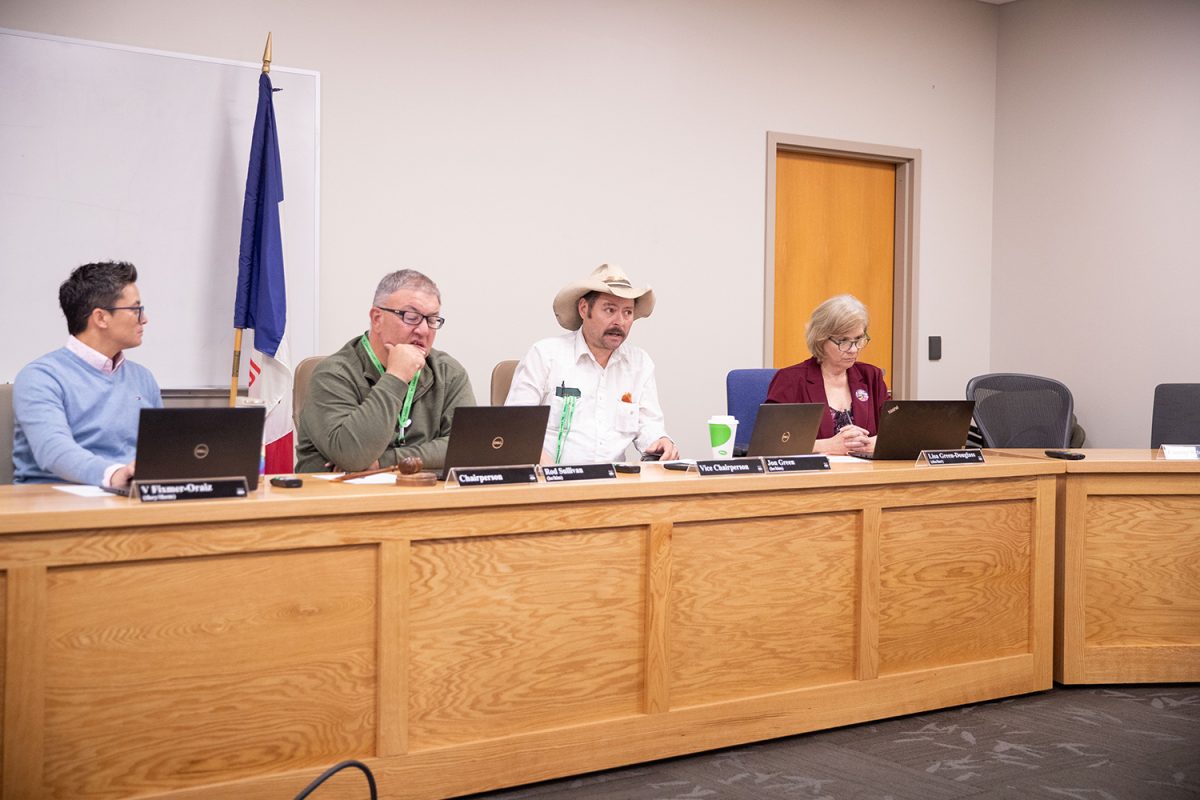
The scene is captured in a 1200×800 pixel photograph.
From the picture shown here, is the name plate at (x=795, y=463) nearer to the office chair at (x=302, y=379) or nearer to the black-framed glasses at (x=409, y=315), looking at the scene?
the black-framed glasses at (x=409, y=315)

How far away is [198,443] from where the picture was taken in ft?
6.38

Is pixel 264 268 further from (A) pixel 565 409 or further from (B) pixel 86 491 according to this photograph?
(B) pixel 86 491

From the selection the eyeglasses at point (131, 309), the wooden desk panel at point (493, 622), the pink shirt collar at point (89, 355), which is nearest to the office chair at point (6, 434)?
the pink shirt collar at point (89, 355)

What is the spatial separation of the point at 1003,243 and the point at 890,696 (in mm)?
3584

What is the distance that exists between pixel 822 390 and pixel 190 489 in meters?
2.10

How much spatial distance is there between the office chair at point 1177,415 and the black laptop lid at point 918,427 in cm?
142

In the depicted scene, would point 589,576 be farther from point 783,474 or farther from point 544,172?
point 544,172

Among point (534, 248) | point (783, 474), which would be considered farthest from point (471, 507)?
point (534, 248)

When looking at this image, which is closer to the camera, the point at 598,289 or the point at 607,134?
the point at 598,289

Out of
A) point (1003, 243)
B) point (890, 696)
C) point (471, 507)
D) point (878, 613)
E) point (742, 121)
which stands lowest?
point (890, 696)

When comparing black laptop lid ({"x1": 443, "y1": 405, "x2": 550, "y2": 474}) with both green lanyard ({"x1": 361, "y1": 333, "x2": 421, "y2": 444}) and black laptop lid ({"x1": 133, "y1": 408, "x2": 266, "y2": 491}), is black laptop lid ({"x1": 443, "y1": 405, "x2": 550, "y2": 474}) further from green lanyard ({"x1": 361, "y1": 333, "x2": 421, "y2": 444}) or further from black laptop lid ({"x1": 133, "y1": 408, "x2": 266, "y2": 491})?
green lanyard ({"x1": 361, "y1": 333, "x2": 421, "y2": 444})

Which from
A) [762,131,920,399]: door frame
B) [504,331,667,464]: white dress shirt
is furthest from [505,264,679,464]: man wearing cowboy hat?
[762,131,920,399]: door frame

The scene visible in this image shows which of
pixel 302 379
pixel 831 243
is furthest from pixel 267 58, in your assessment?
pixel 831 243

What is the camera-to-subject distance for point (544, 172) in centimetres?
443
